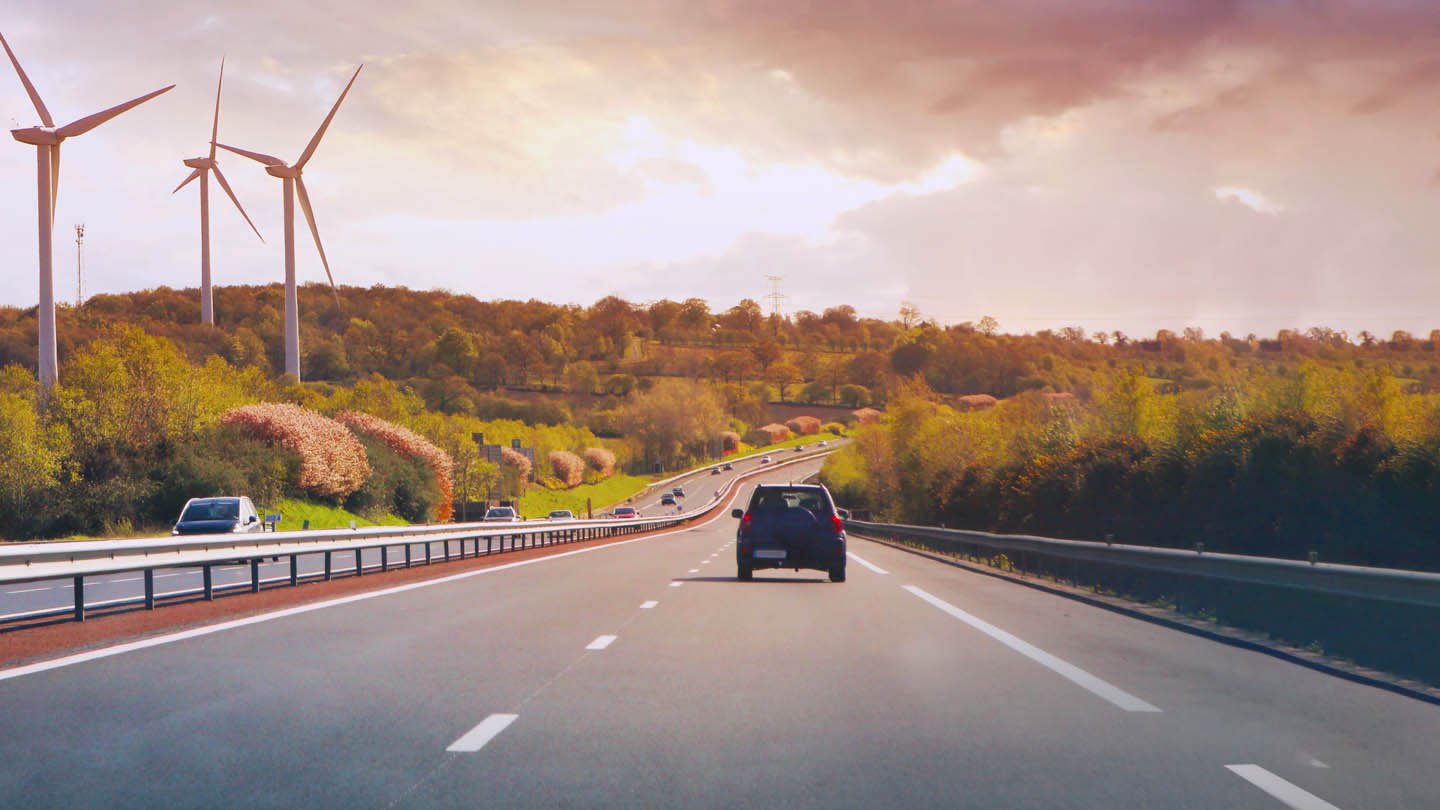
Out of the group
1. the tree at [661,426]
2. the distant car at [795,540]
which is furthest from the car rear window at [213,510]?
the tree at [661,426]

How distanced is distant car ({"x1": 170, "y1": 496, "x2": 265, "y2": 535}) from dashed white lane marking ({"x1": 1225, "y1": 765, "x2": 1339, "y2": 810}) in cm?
3174

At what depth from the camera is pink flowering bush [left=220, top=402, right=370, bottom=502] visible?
219ft

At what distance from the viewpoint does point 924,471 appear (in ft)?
296

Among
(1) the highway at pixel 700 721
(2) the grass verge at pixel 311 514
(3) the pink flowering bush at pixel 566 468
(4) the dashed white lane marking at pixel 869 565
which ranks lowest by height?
(3) the pink flowering bush at pixel 566 468

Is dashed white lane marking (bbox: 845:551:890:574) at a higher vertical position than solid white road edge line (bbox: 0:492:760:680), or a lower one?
lower

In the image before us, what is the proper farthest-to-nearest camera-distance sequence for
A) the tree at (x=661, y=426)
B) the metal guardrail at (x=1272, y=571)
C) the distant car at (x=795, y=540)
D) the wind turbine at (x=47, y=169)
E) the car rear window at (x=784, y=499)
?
the tree at (x=661, y=426)
the wind turbine at (x=47, y=169)
the car rear window at (x=784, y=499)
the distant car at (x=795, y=540)
the metal guardrail at (x=1272, y=571)

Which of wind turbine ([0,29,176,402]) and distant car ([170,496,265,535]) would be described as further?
wind turbine ([0,29,176,402])

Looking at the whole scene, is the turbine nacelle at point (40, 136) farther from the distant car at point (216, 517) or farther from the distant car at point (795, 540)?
the distant car at point (795, 540)

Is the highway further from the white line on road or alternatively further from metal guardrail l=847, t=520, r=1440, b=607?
metal guardrail l=847, t=520, r=1440, b=607

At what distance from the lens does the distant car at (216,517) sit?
3528 centimetres

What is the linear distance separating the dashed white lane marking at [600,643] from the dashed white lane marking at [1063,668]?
384 centimetres

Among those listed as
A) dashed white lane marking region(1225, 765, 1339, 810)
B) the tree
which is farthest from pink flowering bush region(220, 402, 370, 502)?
the tree

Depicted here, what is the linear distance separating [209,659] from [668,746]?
5.80 metres

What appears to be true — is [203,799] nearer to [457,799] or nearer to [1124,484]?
[457,799]
